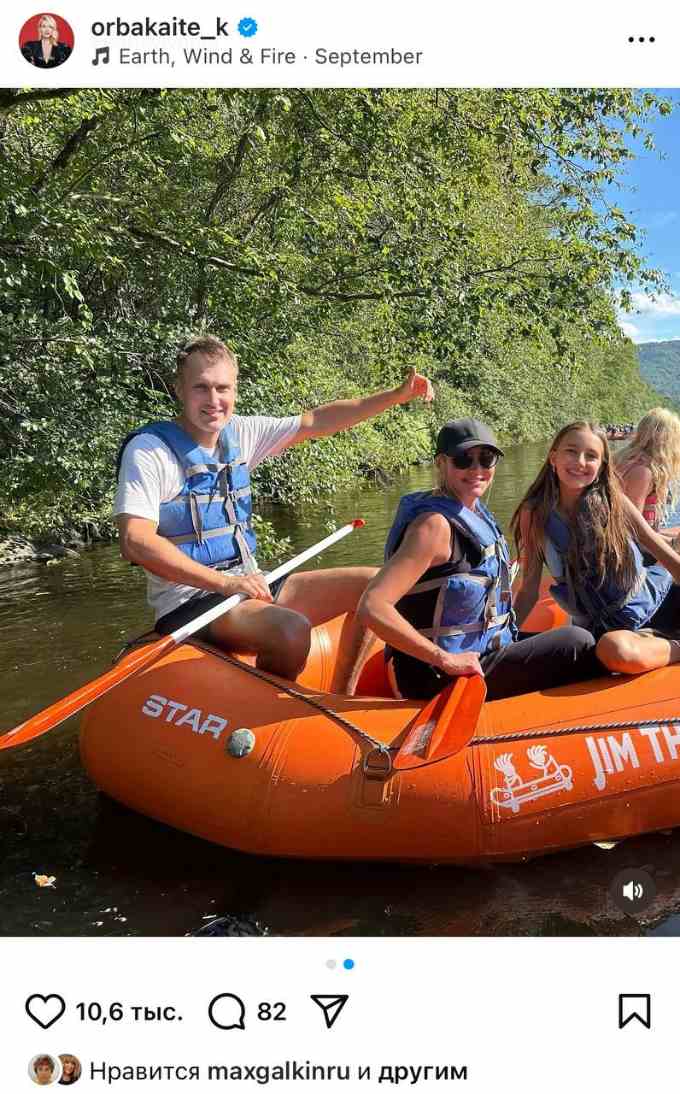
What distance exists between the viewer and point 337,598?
3.56m

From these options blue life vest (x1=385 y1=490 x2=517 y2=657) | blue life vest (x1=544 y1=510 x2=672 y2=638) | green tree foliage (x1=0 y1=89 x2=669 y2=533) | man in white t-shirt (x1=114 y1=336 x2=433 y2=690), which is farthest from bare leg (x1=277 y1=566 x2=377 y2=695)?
green tree foliage (x1=0 y1=89 x2=669 y2=533)

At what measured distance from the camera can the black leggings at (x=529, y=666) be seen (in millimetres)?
3014

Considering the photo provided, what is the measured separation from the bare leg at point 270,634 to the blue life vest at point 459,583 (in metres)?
0.38

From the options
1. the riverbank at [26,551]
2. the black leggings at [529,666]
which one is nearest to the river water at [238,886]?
the black leggings at [529,666]

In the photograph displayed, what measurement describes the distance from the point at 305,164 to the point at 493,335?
2071mm

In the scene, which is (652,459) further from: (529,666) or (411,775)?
(411,775)

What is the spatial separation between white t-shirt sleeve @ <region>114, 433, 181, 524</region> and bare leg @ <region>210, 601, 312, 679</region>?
454 mm

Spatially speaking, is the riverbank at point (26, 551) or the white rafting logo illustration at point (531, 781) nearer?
the white rafting logo illustration at point (531, 781)

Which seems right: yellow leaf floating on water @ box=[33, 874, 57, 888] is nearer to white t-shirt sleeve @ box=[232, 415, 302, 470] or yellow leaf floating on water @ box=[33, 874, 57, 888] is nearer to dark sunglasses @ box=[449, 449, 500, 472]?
white t-shirt sleeve @ box=[232, 415, 302, 470]

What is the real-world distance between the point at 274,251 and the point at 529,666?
4.90 m

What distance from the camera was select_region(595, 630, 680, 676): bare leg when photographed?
9.59 feet
